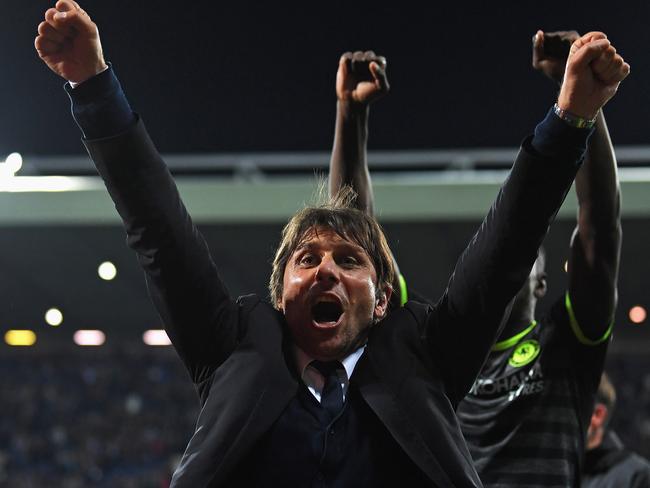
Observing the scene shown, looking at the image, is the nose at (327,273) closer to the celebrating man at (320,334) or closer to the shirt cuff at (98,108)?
the celebrating man at (320,334)

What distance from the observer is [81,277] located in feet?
30.9

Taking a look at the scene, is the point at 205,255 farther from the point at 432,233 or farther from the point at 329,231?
the point at 432,233

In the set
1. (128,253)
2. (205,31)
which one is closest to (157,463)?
(128,253)

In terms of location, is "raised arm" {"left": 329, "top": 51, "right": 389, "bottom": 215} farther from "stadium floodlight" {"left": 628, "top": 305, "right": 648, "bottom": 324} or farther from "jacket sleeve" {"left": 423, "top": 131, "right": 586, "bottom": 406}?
"stadium floodlight" {"left": 628, "top": 305, "right": 648, "bottom": 324}

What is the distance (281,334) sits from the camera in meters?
1.54

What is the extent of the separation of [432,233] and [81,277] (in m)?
3.77

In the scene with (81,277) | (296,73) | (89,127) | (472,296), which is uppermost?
(89,127)

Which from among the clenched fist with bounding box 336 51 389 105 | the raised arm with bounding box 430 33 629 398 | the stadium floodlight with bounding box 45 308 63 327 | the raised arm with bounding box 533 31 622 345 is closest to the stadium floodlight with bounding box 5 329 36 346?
the stadium floodlight with bounding box 45 308 63 327

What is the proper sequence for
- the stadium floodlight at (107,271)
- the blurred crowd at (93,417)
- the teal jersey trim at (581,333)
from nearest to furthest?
1. the teal jersey trim at (581,333)
2. the stadium floodlight at (107,271)
3. the blurred crowd at (93,417)

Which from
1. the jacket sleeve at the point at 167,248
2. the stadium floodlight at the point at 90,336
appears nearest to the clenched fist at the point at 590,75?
the jacket sleeve at the point at 167,248

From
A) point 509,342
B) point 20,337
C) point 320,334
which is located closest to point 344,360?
point 320,334

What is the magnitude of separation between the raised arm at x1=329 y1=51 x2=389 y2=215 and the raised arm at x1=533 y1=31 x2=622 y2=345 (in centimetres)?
52

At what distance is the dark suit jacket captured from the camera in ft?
4.57

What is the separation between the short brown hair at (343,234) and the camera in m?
1.65
